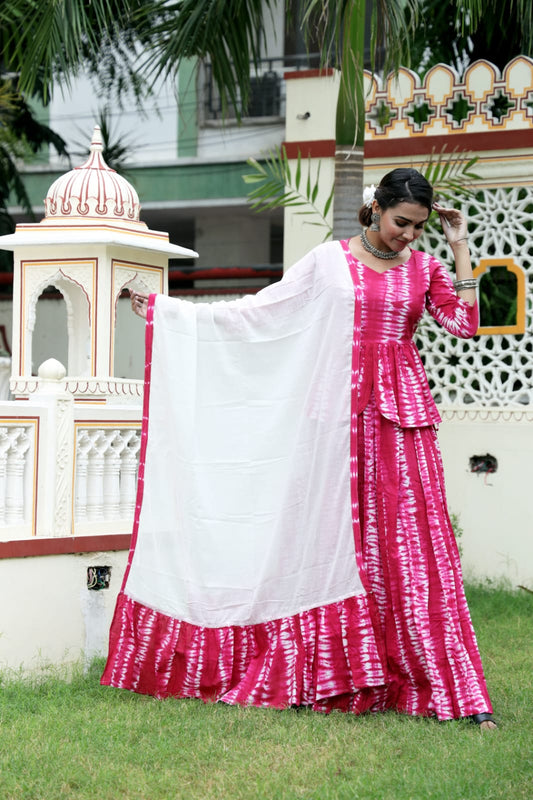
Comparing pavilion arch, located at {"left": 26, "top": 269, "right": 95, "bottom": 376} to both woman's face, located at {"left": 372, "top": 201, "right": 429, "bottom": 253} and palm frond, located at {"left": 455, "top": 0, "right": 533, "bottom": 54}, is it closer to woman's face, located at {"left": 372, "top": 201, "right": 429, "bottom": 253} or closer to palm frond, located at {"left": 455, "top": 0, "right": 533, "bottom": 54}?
woman's face, located at {"left": 372, "top": 201, "right": 429, "bottom": 253}

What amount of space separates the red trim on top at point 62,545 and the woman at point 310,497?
600mm

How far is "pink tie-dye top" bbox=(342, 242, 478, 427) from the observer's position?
13.5 feet

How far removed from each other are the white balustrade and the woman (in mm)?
797

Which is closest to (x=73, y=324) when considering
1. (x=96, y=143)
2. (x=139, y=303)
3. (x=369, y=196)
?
(x=96, y=143)

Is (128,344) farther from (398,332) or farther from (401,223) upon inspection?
(401,223)

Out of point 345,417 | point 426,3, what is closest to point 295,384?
point 345,417

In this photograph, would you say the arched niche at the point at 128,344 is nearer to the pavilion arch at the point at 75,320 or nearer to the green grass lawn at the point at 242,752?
the pavilion arch at the point at 75,320

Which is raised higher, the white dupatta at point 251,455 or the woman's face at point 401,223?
the woman's face at point 401,223

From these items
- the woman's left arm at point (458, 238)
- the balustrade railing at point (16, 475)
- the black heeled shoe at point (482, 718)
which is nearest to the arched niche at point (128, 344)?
the balustrade railing at point (16, 475)

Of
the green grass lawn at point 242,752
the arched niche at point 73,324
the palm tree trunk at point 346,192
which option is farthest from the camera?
the palm tree trunk at point 346,192

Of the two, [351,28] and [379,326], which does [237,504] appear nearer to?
[379,326]

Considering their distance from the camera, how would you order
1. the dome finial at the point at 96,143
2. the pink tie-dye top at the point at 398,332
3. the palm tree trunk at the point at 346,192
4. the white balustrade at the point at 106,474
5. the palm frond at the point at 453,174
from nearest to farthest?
1. the pink tie-dye top at the point at 398,332
2. the white balustrade at the point at 106,474
3. the dome finial at the point at 96,143
4. the palm tree trunk at the point at 346,192
5. the palm frond at the point at 453,174

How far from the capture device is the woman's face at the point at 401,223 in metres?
4.04

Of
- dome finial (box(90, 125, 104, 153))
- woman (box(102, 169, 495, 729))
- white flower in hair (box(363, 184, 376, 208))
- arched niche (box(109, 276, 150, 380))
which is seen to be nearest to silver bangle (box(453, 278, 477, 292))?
woman (box(102, 169, 495, 729))
